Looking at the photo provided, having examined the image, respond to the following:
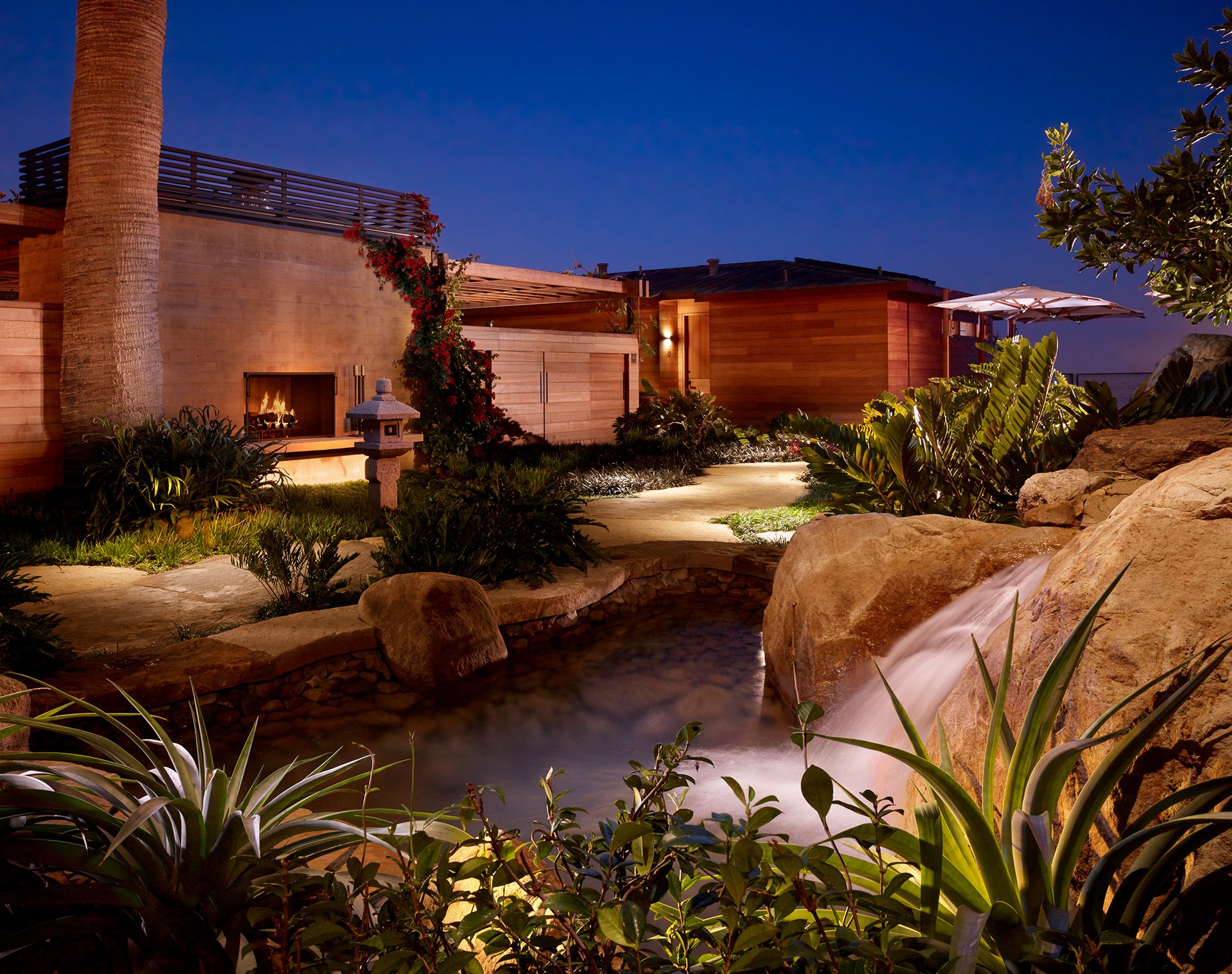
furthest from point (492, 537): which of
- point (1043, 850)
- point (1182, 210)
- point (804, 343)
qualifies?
point (804, 343)

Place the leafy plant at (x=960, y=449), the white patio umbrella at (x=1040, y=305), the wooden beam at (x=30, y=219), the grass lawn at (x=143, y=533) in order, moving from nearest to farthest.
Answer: the leafy plant at (x=960, y=449), the grass lawn at (x=143, y=533), the wooden beam at (x=30, y=219), the white patio umbrella at (x=1040, y=305)

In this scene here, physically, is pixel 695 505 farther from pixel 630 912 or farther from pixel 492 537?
pixel 630 912

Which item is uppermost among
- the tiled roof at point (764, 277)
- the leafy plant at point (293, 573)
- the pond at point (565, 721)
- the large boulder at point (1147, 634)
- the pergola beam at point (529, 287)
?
the tiled roof at point (764, 277)

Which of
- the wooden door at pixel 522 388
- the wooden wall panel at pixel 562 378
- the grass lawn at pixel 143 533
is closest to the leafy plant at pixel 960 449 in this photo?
the grass lawn at pixel 143 533

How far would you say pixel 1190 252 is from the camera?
12.0 feet

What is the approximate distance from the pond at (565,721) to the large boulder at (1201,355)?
4.04 metres

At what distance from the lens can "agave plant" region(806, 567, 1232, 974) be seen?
68.9 inches

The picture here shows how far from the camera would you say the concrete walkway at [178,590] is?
6.28m

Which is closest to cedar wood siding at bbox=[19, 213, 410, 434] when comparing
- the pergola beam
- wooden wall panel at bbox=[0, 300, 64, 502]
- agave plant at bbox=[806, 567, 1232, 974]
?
wooden wall panel at bbox=[0, 300, 64, 502]

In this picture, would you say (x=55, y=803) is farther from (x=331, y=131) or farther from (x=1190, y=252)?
(x=331, y=131)

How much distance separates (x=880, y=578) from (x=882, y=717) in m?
1.09

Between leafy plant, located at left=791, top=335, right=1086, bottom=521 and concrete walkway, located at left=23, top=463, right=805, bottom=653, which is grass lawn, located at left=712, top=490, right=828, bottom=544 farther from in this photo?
leafy plant, located at left=791, top=335, right=1086, bottom=521

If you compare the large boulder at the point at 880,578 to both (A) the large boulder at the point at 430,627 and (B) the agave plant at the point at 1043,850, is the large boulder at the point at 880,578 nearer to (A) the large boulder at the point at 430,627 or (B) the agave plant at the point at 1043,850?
(A) the large boulder at the point at 430,627

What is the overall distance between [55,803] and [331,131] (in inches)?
4215
